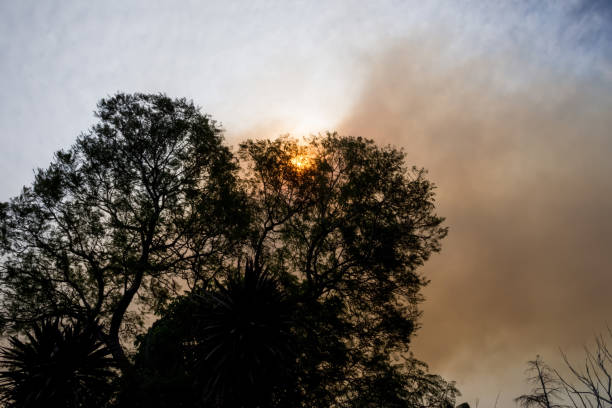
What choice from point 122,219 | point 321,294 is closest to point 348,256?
point 321,294

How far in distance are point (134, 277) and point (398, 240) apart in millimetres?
13546

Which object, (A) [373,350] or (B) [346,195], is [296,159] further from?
(A) [373,350]

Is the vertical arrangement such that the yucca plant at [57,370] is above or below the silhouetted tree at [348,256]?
below

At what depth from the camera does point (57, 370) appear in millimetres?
14500

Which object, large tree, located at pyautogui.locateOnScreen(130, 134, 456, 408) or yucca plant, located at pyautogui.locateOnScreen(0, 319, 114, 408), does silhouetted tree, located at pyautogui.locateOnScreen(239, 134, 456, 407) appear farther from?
yucca plant, located at pyautogui.locateOnScreen(0, 319, 114, 408)

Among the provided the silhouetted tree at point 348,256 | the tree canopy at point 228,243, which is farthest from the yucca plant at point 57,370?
the silhouetted tree at point 348,256

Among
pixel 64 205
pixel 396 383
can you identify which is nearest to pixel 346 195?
pixel 396 383

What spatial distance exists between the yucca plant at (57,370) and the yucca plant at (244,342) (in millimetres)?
4595

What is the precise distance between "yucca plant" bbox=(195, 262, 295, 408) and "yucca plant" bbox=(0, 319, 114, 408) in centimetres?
460

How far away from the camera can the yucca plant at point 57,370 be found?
13977 mm

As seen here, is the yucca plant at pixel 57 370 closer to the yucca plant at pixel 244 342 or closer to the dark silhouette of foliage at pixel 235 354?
the dark silhouette of foliage at pixel 235 354

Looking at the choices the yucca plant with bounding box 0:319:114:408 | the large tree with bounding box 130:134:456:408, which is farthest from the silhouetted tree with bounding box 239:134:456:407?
the yucca plant with bounding box 0:319:114:408

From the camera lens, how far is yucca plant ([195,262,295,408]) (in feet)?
43.0

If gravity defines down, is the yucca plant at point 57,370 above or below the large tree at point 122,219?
below
